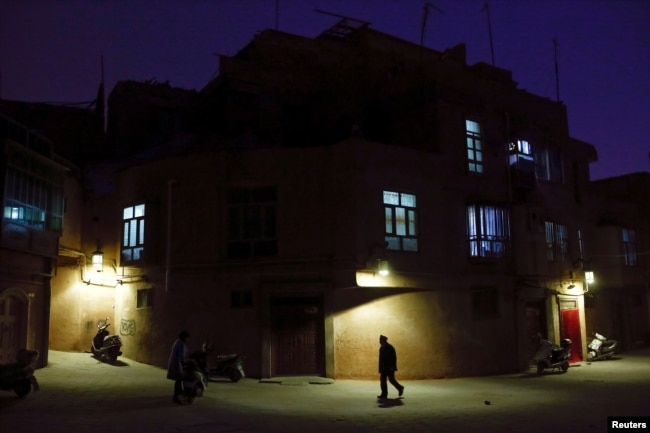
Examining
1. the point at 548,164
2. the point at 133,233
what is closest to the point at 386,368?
the point at 133,233

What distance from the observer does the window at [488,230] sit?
68.0 ft

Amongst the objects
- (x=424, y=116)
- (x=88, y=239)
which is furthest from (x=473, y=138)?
(x=88, y=239)

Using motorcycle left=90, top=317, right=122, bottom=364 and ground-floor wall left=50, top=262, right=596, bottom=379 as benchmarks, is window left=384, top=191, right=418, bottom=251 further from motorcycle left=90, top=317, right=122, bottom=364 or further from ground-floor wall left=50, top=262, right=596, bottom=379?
motorcycle left=90, top=317, right=122, bottom=364

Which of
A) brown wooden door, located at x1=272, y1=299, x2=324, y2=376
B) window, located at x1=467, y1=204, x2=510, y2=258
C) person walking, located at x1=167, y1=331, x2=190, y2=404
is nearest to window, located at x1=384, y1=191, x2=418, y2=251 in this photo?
window, located at x1=467, y1=204, x2=510, y2=258

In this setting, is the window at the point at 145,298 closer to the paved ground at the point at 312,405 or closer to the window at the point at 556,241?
the paved ground at the point at 312,405

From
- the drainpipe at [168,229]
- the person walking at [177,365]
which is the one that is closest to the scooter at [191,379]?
the person walking at [177,365]

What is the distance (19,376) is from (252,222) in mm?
8043

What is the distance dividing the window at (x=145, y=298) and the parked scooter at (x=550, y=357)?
536 inches

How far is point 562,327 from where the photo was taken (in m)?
23.6

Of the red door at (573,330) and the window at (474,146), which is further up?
the window at (474,146)

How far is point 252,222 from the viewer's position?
18953 mm

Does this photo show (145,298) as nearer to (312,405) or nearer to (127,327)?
(127,327)

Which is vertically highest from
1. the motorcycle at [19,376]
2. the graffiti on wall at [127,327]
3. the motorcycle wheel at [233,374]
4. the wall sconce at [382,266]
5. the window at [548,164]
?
the window at [548,164]

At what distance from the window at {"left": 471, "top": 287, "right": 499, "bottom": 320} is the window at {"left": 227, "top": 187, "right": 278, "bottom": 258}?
7.51 meters
